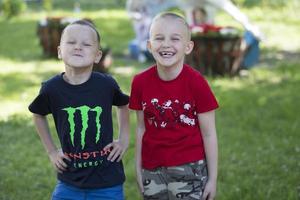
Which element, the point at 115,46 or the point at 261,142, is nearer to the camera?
the point at 261,142

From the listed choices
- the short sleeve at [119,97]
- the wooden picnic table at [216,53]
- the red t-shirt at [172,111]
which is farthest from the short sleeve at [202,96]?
the wooden picnic table at [216,53]

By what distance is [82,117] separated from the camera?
9.02 ft

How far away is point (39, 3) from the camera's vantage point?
2462cm

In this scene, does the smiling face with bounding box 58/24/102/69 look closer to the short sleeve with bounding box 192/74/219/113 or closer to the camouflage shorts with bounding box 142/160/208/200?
the short sleeve with bounding box 192/74/219/113

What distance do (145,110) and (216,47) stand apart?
6.19 meters

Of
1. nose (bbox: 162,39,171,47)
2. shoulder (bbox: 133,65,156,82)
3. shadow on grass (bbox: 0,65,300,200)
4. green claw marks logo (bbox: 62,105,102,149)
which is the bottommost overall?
shadow on grass (bbox: 0,65,300,200)

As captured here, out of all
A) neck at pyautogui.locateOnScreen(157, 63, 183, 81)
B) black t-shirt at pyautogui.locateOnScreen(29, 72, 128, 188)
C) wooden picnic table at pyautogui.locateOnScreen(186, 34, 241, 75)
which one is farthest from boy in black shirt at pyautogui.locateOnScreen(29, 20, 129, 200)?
wooden picnic table at pyautogui.locateOnScreen(186, 34, 241, 75)

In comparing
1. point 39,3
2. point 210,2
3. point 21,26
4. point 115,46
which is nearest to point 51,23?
point 115,46

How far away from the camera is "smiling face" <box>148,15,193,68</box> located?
2.71 metres

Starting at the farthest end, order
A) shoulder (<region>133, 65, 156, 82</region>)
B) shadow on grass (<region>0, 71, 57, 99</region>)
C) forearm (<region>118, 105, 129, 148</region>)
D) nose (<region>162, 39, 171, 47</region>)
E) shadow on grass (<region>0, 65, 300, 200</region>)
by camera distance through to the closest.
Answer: shadow on grass (<region>0, 71, 57, 99</region>), shadow on grass (<region>0, 65, 300, 200</region>), forearm (<region>118, 105, 129, 148</region>), shoulder (<region>133, 65, 156, 82</region>), nose (<region>162, 39, 171, 47</region>)

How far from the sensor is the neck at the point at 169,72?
2.76 meters

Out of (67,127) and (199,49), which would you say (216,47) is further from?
(67,127)

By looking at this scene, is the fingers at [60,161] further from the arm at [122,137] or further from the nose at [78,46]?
the nose at [78,46]

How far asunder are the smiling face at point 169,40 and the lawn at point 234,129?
1699mm
